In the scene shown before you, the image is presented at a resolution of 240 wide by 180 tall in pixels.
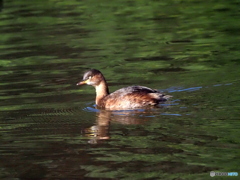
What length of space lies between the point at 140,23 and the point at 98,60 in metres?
4.62

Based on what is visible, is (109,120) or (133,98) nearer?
(109,120)

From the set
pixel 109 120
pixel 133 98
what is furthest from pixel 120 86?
pixel 109 120

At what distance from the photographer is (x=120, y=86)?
11.8m

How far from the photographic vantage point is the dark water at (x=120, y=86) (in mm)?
7344

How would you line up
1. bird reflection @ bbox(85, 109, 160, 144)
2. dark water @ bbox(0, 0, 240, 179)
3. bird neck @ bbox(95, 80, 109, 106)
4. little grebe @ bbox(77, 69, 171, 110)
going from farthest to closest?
bird neck @ bbox(95, 80, 109, 106) < little grebe @ bbox(77, 69, 171, 110) < bird reflection @ bbox(85, 109, 160, 144) < dark water @ bbox(0, 0, 240, 179)

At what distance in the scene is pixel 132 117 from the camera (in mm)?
9414

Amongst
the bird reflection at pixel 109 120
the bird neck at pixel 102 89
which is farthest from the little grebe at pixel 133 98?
the bird neck at pixel 102 89

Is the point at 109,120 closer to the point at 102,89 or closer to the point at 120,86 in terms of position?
the point at 102,89

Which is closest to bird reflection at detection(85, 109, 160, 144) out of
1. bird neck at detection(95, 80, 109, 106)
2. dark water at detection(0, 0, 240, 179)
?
dark water at detection(0, 0, 240, 179)

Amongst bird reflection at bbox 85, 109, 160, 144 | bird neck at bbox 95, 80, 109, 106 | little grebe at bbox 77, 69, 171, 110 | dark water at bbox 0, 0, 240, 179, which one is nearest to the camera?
dark water at bbox 0, 0, 240, 179

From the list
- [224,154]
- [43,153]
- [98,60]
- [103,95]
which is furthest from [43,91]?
[224,154]

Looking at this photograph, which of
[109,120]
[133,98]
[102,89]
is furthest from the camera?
[102,89]

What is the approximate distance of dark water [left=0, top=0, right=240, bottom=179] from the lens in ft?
24.1

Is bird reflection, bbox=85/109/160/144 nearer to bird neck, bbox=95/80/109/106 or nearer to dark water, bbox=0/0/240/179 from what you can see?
dark water, bbox=0/0/240/179
